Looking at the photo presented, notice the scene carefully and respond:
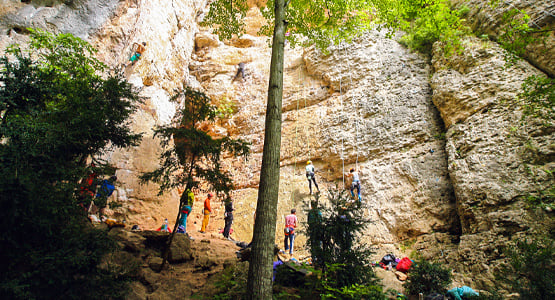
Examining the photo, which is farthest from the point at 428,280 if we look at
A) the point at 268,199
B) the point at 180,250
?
the point at 180,250

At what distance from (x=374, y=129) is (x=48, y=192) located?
1233 cm

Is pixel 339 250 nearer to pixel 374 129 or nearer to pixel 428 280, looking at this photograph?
pixel 428 280

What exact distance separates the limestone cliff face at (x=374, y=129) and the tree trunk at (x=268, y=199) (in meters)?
4.81

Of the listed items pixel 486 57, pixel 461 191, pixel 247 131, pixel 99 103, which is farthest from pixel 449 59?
pixel 99 103

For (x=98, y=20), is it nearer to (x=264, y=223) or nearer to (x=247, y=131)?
(x=247, y=131)

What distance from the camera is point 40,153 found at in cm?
436

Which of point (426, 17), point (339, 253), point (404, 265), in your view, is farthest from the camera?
point (426, 17)

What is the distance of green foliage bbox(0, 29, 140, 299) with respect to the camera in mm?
3592

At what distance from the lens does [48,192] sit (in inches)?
155

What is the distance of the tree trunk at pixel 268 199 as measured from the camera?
12.2 ft

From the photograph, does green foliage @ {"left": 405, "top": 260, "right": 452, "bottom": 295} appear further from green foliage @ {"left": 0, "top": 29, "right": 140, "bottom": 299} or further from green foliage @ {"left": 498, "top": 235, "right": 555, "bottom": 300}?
green foliage @ {"left": 0, "top": 29, "right": 140, "bottom": 299}

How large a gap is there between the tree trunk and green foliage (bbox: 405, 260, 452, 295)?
438cm

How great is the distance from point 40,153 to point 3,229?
50.7 inches

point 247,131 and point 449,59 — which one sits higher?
point 449,59
